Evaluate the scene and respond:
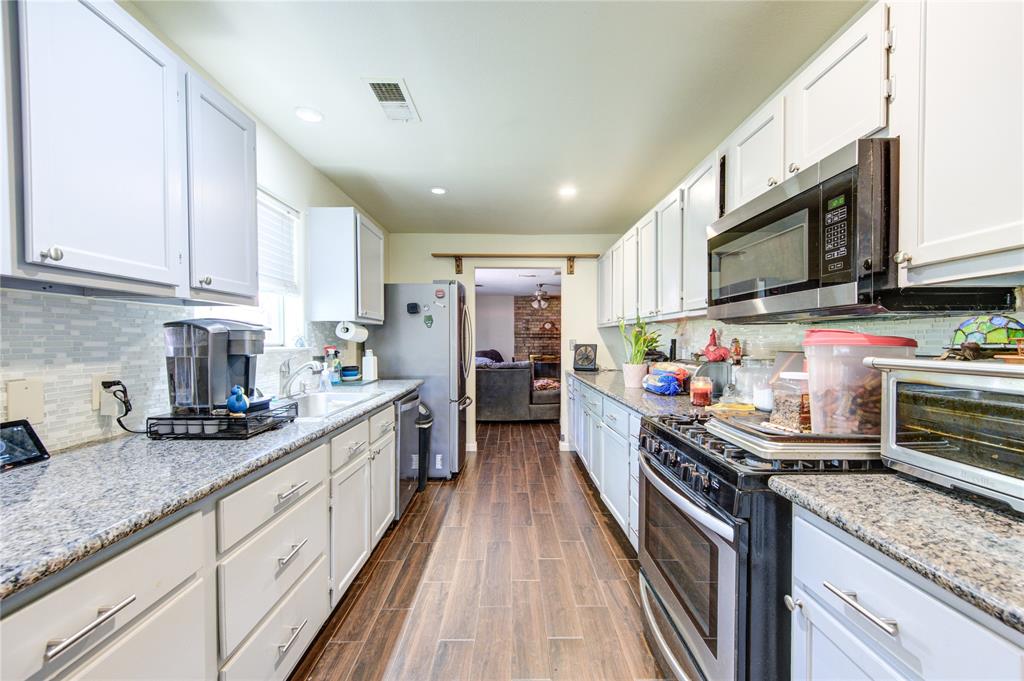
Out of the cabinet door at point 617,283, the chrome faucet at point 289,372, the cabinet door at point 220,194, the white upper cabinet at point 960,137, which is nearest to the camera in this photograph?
the white upper cabinet at point 960,137

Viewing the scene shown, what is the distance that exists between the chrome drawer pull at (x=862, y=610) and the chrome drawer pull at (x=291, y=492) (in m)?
1.48

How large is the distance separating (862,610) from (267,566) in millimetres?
1501

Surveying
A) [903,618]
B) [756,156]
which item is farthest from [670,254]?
[903,618]

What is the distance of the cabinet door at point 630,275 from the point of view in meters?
3.13

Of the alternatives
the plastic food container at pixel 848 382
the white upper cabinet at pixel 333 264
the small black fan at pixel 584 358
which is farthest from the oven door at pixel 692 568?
the small black fan at pixel 584 358

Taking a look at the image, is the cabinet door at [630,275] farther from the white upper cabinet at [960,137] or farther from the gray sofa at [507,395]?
the gray sofa at [507,395]

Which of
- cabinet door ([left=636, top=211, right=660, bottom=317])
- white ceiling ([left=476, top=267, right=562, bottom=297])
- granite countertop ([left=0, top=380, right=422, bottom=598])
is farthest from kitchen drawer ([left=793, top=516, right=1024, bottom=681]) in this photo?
white ceiling ([left=476, top=267, right=562, bottom=297])

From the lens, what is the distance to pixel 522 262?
448cm

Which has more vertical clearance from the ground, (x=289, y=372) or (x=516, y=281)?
(x=516, y=281)

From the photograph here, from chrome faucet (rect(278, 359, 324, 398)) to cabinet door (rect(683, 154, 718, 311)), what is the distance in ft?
7.29

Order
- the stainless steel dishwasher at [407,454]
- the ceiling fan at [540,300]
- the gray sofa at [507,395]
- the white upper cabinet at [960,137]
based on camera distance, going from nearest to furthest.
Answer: the white upper cabinet at [960,137] → the stainless steel dishwasher at [407,454] → the gray sofa at [507,395] → the ceiling fan at [540,300]

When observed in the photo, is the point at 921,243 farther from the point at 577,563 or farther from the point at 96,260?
the point at 96,260

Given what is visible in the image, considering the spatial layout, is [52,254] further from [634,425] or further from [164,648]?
[634,425]

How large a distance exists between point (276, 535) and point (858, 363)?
1.82 meters
